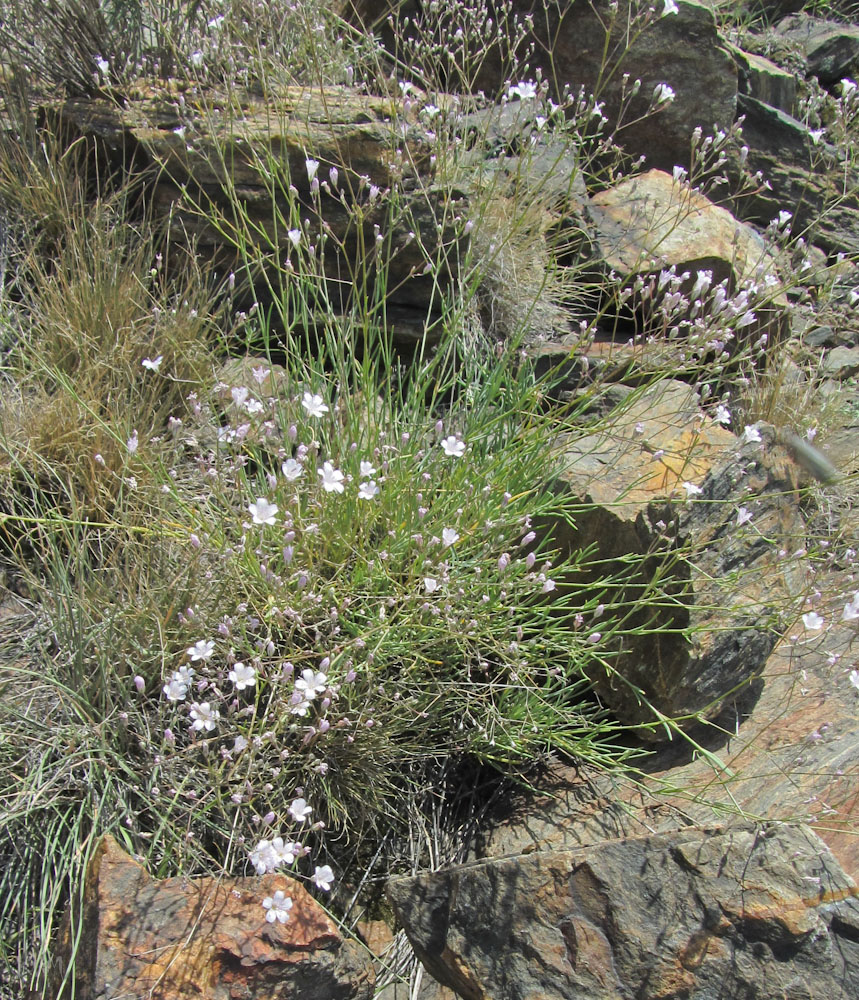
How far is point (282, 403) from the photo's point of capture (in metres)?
2.85

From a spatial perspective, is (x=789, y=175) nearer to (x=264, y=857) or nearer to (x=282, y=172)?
(x=282, y=172)

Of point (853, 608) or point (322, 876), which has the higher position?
point (853, 608)

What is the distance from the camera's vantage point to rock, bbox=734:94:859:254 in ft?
15.9

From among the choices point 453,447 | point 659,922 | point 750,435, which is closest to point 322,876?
point 659,922

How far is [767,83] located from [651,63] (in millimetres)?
992

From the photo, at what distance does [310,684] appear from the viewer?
2.22 m

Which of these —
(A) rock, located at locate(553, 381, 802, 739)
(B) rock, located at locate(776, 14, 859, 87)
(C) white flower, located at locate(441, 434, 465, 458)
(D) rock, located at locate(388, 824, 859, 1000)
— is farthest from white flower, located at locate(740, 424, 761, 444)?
(B) rock, located at locate(776, 14, 859, 87)

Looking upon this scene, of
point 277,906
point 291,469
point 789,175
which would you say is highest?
point 789,175

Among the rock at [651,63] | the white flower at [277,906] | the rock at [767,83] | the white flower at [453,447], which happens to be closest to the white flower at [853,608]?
the white flower at [453,447]

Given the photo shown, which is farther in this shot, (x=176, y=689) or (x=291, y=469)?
(x=291, y=469)

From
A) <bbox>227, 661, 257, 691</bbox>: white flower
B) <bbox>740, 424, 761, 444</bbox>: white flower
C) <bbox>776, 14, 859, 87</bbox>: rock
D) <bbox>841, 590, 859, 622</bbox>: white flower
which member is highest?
<bbox>776, 14, 859, 87</bbox>: rock

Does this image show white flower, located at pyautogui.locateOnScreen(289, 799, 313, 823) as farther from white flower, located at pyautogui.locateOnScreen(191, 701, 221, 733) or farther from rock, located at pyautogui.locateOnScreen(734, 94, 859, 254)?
rock, located at pyautogui.locateOnScreen(734, 94, 859, 254)

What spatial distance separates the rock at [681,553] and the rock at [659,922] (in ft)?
1.63

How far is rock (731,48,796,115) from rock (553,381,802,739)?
10.2ft
